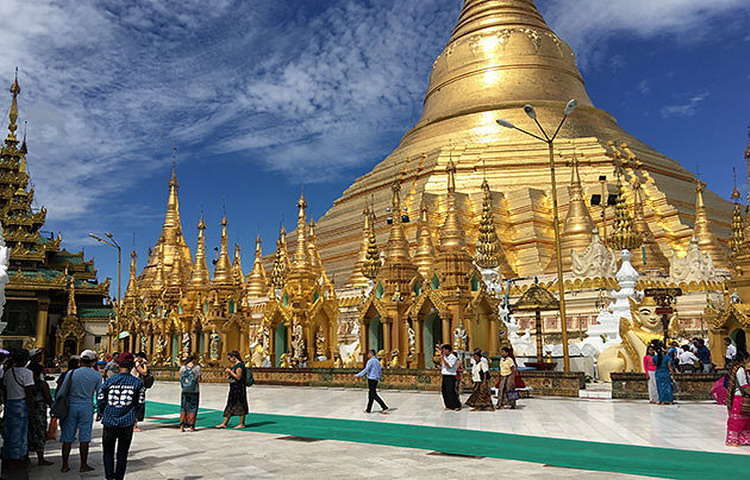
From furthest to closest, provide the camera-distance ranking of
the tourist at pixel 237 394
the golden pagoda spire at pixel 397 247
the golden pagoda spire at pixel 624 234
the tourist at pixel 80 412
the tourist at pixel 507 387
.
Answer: the golden pagoda spire at pixel 397 247
the golden pagoda spire at pixel 624 234
the tourist at pixel 507 387
the tourist at pixel 237 394
the tourist at pixel 80 412

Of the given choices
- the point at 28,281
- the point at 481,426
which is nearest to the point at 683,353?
the point at 481,426

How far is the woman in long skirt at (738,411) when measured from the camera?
29.6 feet

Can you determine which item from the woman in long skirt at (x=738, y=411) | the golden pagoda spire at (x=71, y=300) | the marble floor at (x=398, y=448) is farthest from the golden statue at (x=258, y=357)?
the golden pagoda spire at (x=71, y=300)

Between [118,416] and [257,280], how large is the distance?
33.8m

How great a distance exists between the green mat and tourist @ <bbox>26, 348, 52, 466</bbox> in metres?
3.62

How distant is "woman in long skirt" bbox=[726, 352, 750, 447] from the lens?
9.02 m

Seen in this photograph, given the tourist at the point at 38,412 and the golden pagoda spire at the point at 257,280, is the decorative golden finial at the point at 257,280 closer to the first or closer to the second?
the golden pagoda spire at the point at 257,280

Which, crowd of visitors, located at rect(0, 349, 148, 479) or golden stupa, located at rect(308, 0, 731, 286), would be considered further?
golden stupa, located at rect(308, 0, 731, 286)

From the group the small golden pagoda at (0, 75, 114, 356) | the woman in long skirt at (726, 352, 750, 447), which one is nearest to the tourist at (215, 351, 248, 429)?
the woman in long skirt at (726, 352, 750, 447)

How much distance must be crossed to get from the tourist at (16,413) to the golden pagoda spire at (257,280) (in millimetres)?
32438

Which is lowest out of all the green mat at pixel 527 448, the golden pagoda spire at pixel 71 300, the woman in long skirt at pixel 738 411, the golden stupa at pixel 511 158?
the green mat at pixel 527 448

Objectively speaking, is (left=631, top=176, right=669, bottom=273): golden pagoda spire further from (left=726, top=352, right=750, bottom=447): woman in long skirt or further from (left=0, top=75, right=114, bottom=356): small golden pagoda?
(left=0, top=75, right=114, bottom=356): small golden pagoda

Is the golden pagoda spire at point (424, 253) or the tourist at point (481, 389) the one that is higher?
the golden pagoda spire at point (424, 253)

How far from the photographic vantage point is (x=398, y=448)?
9.18 meters
